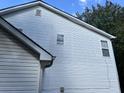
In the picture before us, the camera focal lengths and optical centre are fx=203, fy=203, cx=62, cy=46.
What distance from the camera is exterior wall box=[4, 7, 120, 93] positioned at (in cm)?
1429

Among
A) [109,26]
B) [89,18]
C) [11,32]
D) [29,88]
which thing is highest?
[89,18]

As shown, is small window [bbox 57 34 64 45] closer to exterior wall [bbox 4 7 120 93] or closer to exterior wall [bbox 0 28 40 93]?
exterior wall [bbox 4 7 120 93]

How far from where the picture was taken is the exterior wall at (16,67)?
673 centimetres

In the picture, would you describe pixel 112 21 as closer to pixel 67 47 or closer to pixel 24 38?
pixel 67 47

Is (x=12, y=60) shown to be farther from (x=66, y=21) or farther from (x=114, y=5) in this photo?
(x=114, y=5)

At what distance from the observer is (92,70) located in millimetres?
15453

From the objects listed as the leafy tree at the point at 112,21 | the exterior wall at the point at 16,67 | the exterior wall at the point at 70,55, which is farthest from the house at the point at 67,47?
the leafy tree at the point at 112,21

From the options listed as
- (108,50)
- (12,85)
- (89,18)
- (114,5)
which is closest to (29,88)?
(12,85)

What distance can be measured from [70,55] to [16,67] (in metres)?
8.38

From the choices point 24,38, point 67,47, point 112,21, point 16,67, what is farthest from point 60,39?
point 112,21

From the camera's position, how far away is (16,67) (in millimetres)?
6941

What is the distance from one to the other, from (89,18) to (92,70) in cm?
1507

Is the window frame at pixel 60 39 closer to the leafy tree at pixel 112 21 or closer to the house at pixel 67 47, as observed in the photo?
the house at pixel 67 47

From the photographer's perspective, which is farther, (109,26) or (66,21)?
(109,26)
